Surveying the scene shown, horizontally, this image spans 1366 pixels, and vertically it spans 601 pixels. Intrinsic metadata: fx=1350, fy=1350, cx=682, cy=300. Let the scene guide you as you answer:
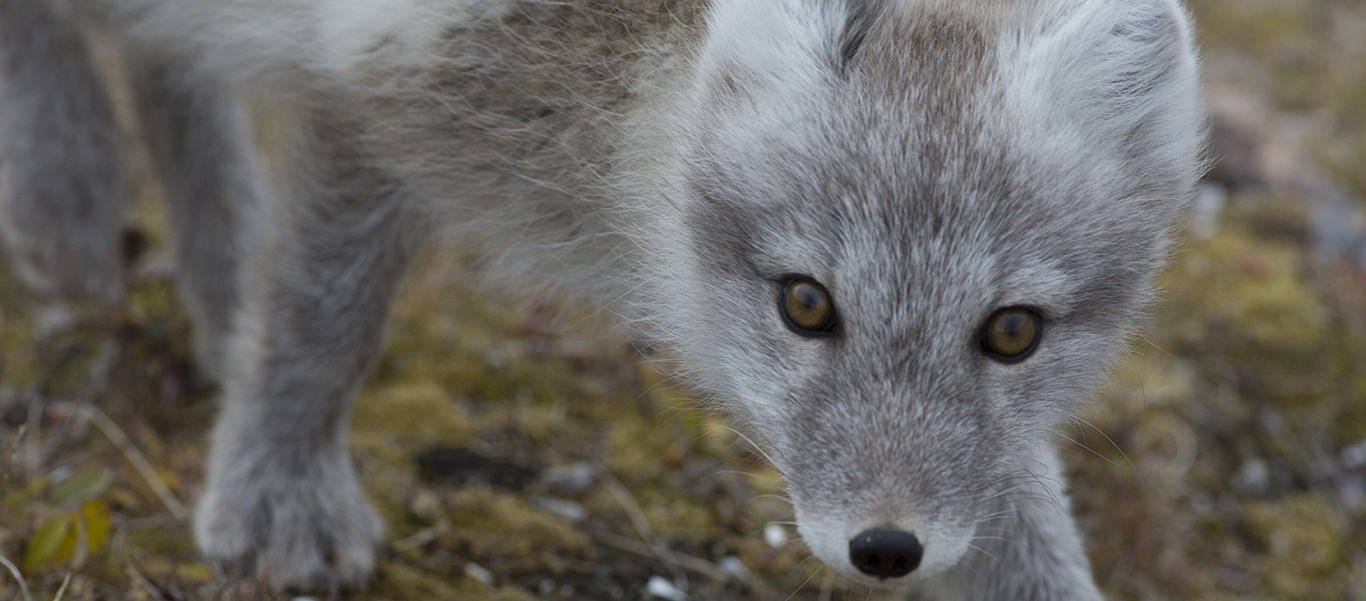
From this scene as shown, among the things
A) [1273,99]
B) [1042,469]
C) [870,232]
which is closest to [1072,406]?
[1042,469]

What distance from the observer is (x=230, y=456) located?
382 cm

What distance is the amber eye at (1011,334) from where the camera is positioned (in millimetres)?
2686

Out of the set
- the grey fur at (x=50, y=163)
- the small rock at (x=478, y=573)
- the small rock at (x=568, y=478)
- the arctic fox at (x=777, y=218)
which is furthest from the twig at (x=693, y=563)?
the grey fur at (x=50, y=163)

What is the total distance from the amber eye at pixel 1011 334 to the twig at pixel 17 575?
2.14 m

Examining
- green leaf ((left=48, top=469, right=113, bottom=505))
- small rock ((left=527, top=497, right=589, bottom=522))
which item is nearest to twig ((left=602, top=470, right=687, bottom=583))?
small rock ((left=527, top=497, right=589, bottom=522))

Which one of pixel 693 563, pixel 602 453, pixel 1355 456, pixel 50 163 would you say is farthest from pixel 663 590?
pixel 1355 456

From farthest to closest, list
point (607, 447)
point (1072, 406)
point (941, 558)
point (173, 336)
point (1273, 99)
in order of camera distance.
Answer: point (1273, 99) → point (173, 336) → point (607, 447) → point (1072, 406) → point (941, 558)

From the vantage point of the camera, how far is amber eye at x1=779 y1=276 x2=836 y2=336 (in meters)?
2.68

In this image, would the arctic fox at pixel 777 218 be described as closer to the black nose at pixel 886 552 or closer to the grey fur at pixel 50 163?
the black nose at pixel 886 552

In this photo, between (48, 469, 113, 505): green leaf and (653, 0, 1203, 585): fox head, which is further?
(48, 469, 113, 505): green leaf

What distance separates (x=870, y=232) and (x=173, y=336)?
3.12 metres

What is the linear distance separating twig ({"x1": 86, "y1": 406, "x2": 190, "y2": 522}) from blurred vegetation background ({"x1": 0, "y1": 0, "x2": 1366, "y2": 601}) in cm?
1

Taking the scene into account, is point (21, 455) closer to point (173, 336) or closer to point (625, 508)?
point (173, 336)

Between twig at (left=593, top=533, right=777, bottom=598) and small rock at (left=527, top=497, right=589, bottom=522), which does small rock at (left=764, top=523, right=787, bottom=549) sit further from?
small rock at (left=527, top=497, right=589, bottom=522)
